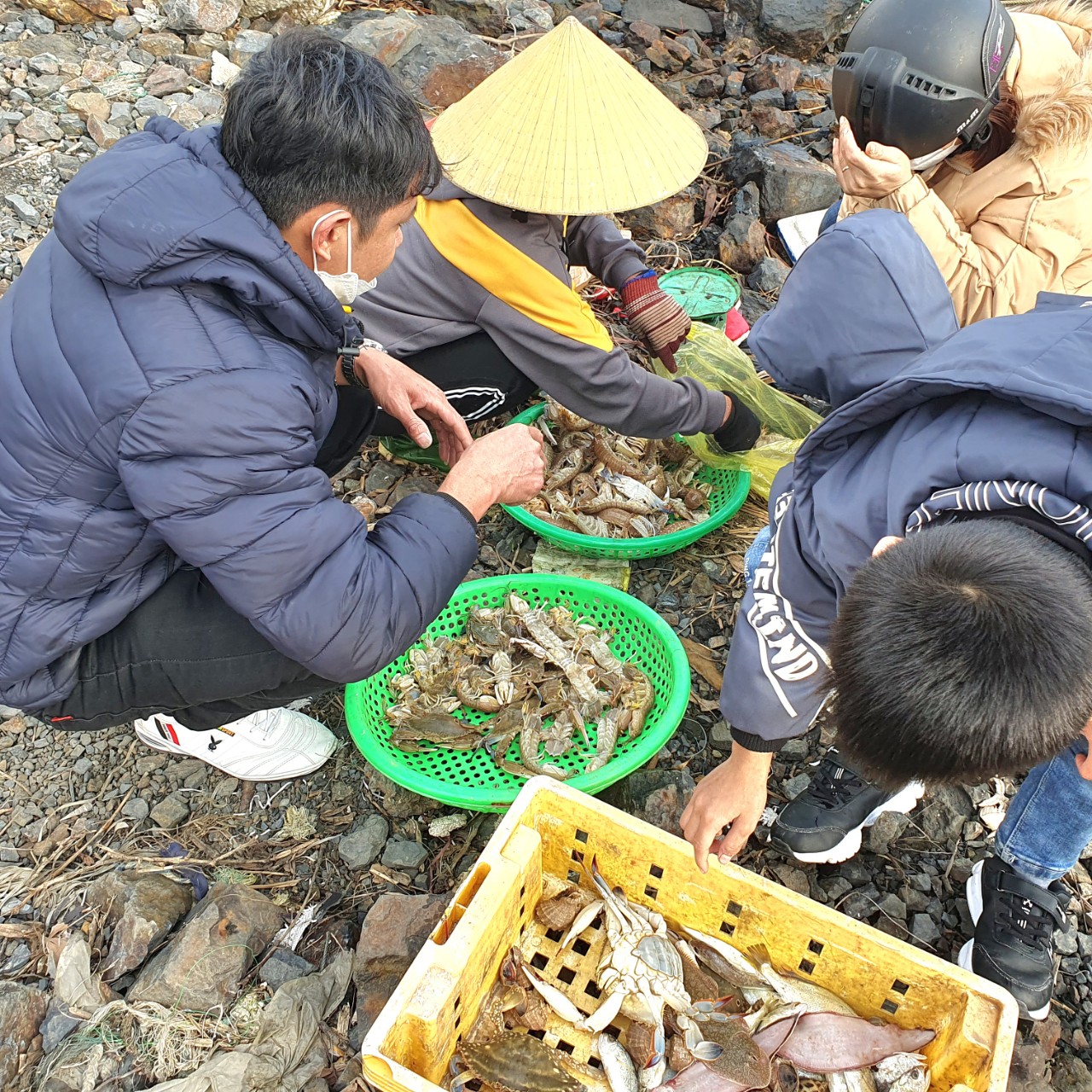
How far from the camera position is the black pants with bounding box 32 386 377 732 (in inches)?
93.1

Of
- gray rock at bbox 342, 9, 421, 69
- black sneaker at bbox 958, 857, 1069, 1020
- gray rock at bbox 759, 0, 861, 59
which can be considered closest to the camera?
black sneaker at bbox 958, 857, 1069, 1020

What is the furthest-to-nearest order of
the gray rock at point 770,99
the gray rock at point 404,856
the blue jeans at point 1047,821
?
the gray rock at point 770,99 < the gray rock at point 404,856 < the blue jeans at point 1047,821

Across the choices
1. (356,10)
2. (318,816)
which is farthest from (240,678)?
(356,10)

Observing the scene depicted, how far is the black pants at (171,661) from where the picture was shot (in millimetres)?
2365

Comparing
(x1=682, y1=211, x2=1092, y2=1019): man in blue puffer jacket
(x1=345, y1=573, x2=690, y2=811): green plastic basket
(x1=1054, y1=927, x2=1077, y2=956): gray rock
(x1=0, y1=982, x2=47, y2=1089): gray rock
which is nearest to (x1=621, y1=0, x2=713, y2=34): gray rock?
(x1=345, y1=573, x2=690, y2=811): green plastic basket

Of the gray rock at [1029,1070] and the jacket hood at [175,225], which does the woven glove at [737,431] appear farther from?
the gray rock at [1029,1070]

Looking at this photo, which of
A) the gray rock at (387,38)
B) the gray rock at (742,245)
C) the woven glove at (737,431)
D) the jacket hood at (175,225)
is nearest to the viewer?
the jacket hood at (175,225)

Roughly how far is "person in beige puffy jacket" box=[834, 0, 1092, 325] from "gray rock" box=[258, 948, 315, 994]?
2661 millimetres

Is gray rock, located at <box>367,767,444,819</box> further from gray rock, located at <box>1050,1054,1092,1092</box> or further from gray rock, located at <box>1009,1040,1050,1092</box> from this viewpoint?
gray rock, located at <box>1050,1054,1092,1092</box>

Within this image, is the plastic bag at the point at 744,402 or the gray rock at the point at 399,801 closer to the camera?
the gray rock at the point at 399,801

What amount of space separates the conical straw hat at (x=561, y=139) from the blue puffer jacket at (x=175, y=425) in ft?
3.37

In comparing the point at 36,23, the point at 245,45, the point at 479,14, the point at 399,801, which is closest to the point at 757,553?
the point at 399,801

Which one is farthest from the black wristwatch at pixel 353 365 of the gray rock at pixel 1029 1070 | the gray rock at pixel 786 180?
the gray rock at pixel 786 180

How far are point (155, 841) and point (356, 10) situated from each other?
6.16 metres
